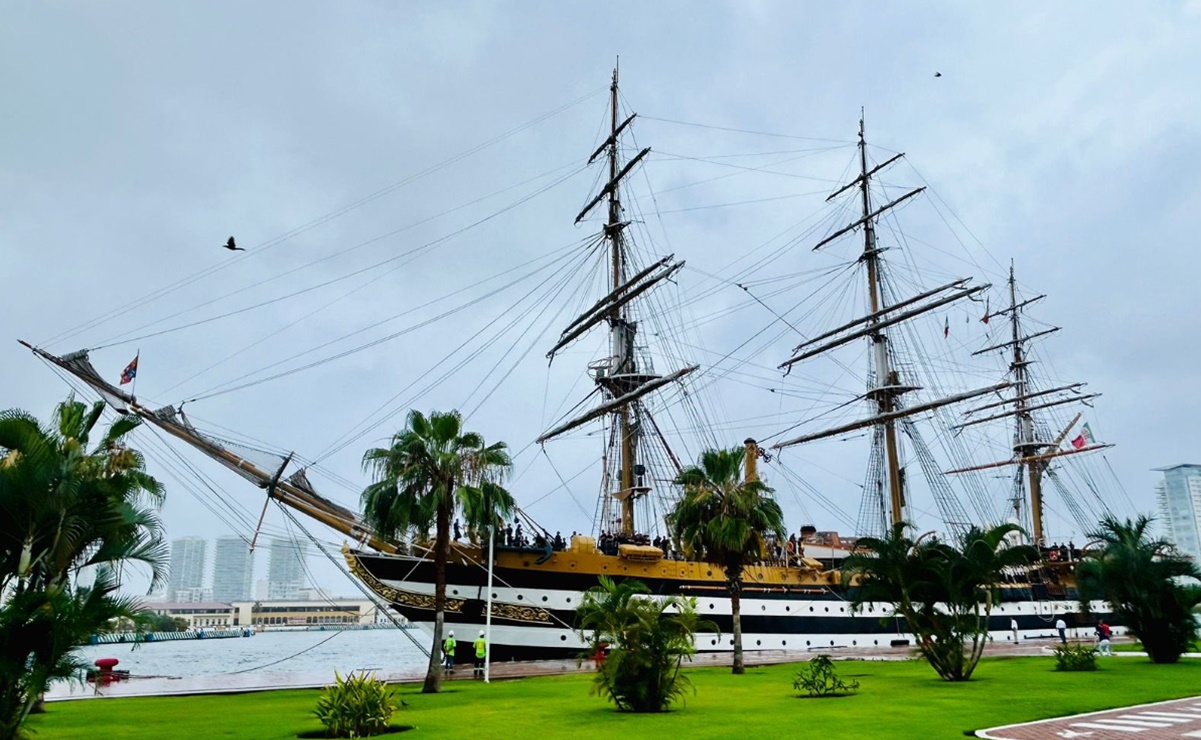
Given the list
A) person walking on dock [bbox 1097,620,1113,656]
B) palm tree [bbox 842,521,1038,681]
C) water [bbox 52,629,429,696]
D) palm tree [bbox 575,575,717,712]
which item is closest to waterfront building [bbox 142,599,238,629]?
water [bbox 52,629,429,696]

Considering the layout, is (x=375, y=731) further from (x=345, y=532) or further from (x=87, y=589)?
(x=345, y=532)

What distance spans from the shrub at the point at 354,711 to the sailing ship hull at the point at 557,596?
14.8 metres

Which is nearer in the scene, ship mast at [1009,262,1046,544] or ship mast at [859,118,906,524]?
ship mast at [859,118,906,524]

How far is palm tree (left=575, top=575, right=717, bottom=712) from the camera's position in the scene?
1550 centimetres

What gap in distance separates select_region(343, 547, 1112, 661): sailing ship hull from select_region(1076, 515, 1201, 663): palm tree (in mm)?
7071

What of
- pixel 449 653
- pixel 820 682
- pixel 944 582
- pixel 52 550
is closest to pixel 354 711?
pixel 52 550

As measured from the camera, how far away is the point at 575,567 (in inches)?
1271

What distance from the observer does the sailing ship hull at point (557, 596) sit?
30812 millimetres

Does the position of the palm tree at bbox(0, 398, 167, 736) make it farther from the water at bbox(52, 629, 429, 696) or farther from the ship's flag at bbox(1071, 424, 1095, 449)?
the ship's flag at bbox(1071, 424, 1095, 449)

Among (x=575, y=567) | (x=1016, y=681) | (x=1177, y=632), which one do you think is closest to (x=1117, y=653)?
(x=1177, y=632)

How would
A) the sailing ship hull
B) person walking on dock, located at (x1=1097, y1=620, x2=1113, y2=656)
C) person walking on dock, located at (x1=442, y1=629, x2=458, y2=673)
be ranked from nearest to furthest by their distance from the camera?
person walking on dock, located at (x1=1097, y1=620, x2=1113, y2=656) → person walking on dock, located at (x1=442, y1=629, x2=458, y2=673) → the sailing ship hull

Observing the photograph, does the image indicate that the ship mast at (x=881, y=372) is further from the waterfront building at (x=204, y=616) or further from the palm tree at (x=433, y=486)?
the waterfront building at (x=204, y=616)

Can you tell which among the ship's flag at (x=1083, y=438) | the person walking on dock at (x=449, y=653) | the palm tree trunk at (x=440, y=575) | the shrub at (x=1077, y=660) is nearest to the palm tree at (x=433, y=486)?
the palm tree trunk at (x=440, y=575)

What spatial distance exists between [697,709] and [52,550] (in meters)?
11.2
